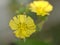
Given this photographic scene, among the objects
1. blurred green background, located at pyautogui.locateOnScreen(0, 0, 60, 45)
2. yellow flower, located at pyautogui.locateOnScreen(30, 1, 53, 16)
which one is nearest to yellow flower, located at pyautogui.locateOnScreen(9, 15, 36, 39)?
yellow flower, located at pyautogui.locateOnScreen(30, 1, 53, 16)

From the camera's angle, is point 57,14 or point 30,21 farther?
point 57,14

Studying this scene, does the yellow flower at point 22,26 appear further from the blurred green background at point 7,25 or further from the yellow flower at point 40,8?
the blurred green background at point 7,25

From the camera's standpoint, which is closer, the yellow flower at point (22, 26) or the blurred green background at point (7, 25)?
the yellow flower at point (22, 26)

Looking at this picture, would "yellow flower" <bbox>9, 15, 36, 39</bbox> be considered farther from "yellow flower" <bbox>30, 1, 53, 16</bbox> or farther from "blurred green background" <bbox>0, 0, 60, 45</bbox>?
"blurred green background" <bbox>0, 0, 60, 45</bbox>

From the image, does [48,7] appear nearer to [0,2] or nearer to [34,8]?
[34,8]

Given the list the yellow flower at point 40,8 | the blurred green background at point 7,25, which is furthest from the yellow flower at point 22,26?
the blurred green background at point 7,25

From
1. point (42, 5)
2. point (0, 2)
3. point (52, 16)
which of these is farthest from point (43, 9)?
point (0, 2)
